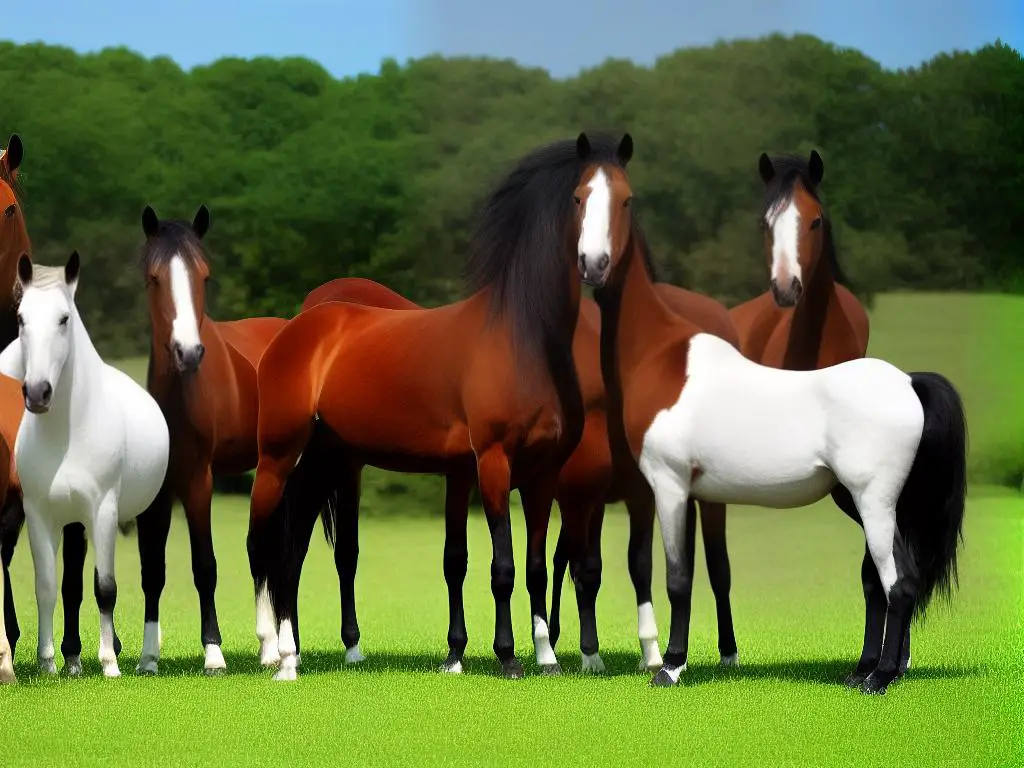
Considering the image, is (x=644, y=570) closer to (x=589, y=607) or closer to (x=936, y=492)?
(x=589, y=607)

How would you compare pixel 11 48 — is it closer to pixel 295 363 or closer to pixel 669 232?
pixel 669 232

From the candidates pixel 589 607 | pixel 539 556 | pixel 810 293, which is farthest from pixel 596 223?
pixel 589 607

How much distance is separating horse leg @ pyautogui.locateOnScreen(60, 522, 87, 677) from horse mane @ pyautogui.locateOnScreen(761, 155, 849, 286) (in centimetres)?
492

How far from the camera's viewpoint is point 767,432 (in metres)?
7.76

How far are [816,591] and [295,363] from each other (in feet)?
21.6

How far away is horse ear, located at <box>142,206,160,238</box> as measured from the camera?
8789 mm

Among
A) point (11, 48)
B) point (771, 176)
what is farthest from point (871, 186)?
point (11, 48)

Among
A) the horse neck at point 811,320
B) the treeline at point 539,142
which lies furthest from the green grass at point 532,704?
the treeline at point 539,142

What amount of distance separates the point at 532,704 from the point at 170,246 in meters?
3.59

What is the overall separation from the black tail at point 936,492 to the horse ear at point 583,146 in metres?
2.27

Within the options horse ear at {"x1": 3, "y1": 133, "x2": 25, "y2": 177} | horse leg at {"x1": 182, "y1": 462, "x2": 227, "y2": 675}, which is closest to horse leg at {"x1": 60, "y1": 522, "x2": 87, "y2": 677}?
horse leg at {"x1": 182, "y1": 462, "x2": 227, "y2": 675}

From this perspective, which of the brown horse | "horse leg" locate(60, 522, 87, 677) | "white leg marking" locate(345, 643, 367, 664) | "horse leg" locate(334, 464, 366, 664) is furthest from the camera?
"horse leg" locate(334, 464, 366, 664)

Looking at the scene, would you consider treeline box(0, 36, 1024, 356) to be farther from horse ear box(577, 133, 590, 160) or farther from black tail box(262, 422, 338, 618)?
horse ear box(577, 133, 590, 160)

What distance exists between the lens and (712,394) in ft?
26.0
